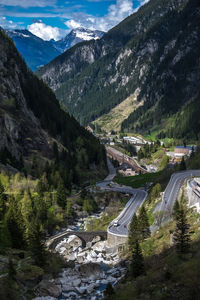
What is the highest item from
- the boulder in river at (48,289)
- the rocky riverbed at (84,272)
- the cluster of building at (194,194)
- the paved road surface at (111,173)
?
the cluster of building at (194,194)

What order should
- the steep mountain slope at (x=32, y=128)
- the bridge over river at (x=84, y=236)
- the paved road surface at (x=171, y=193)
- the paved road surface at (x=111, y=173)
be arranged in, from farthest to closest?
1. the paved road surface at (x=111, y=173)
2. the steep mountain slope at (x=32, y=128)
3. the bridge over river at (x=84, y=236)
4. the paved road surface at (x=171, y=193)

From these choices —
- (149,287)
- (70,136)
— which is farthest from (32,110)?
(149,287)

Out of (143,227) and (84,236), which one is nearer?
(143,227)

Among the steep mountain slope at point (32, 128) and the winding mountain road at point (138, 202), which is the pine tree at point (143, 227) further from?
the steep mountain slope at point (32, 128)

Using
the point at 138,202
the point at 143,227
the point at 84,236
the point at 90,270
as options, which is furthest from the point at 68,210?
the point at 90,270

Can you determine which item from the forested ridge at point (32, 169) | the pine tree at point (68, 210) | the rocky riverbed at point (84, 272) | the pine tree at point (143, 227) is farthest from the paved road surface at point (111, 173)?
the pine tree at point (143, 227)

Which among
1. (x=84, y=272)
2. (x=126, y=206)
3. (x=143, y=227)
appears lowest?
(x=84, y=272)

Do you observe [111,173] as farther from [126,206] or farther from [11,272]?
[11,272]

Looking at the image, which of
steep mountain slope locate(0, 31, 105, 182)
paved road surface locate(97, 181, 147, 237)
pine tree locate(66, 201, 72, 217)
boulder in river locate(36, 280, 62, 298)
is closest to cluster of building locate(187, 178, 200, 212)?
paved road surface locate(97, 181, 147, 237)

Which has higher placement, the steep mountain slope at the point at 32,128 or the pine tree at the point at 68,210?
the steep mountain slope at the point at 32,128

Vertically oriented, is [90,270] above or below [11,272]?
below
